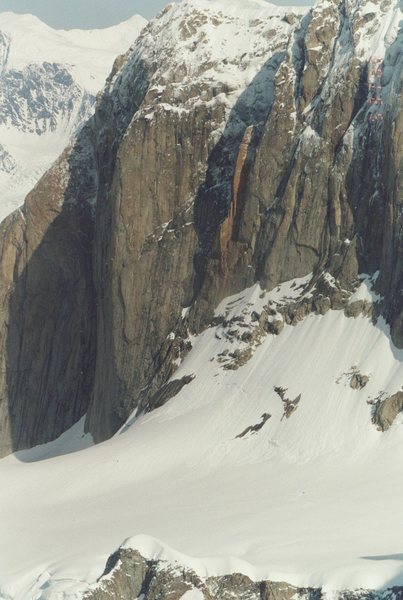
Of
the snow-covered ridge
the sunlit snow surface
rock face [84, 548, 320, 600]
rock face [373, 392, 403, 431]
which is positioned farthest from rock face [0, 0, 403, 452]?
rock face [84, 548, 320, 600]

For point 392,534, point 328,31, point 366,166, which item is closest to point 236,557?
point 392,534

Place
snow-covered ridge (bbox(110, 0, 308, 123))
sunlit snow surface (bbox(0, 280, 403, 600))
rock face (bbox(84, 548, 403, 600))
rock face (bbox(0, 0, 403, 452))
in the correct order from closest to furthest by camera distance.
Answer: rock face (bbox(84, 548, 403, 600)) < sunlit snow surface (bbox(0, 280, 403, 600)) < rock face (bbox(0, 0, 403, 452)) < snow-covered ridge (bbox(110, 0, 308, 123))

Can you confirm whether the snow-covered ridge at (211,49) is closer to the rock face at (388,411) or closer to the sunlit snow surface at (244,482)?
the sunlit snow surface at (244,482)

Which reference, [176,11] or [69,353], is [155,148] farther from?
[69,353]

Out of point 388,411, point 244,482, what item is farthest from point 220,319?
point 244,482

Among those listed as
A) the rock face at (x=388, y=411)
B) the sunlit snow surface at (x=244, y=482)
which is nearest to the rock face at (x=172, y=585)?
the sunlit snow surface at (x=244, y=482)

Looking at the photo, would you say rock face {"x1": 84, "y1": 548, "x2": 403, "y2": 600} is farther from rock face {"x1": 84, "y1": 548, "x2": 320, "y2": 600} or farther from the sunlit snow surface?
the sunlit snow surface
